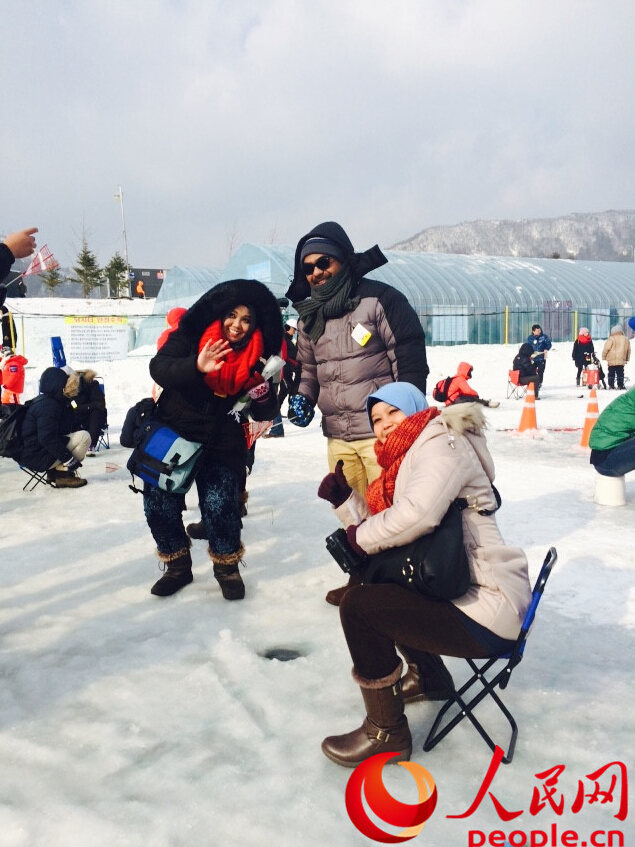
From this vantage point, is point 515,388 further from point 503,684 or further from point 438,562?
point 438,562

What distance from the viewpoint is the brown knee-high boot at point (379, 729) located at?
228 centimetres

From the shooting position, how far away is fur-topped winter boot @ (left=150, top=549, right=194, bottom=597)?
391 centimetres

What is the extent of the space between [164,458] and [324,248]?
1.47 m

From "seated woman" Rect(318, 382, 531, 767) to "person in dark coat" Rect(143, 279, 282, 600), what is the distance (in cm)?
146

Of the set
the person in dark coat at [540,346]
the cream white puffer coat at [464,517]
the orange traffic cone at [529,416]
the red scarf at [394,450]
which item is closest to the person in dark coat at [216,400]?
the red scarf at [394,450]

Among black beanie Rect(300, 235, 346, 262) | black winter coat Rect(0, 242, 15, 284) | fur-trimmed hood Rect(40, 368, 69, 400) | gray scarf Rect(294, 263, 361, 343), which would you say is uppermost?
black beanie Rect(300, 235, 346, 262)

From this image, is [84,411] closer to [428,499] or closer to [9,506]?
[9,506]

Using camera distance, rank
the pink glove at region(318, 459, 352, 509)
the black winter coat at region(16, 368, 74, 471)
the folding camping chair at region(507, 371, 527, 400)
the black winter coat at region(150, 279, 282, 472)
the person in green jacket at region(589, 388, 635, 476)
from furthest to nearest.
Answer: the folding camping chair at region(507, 371, 527, 400), the black winter coat at region(16, 368, 74, 471), the person in green jacket at region(589, 388, 635, 476), the black winter coat at region(150, 279, 282, 472), the pink glove at region(318, 459, 352, 509)

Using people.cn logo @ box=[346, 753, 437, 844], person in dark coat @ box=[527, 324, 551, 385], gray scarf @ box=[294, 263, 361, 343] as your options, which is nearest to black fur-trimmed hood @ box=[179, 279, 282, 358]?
gray scarf @ box=[294, 263, 361, 343]

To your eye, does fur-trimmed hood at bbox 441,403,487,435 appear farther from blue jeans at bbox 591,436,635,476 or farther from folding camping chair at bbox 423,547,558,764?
blue jeans at bbox 591,436,635,476

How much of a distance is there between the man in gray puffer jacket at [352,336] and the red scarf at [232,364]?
13.3 inches

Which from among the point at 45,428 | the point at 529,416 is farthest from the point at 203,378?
the point at 529,416

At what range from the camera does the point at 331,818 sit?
2.04 meters

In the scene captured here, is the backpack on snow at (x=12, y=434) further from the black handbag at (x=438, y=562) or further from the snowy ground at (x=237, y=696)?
the black handbag at (x=438, y=562)
